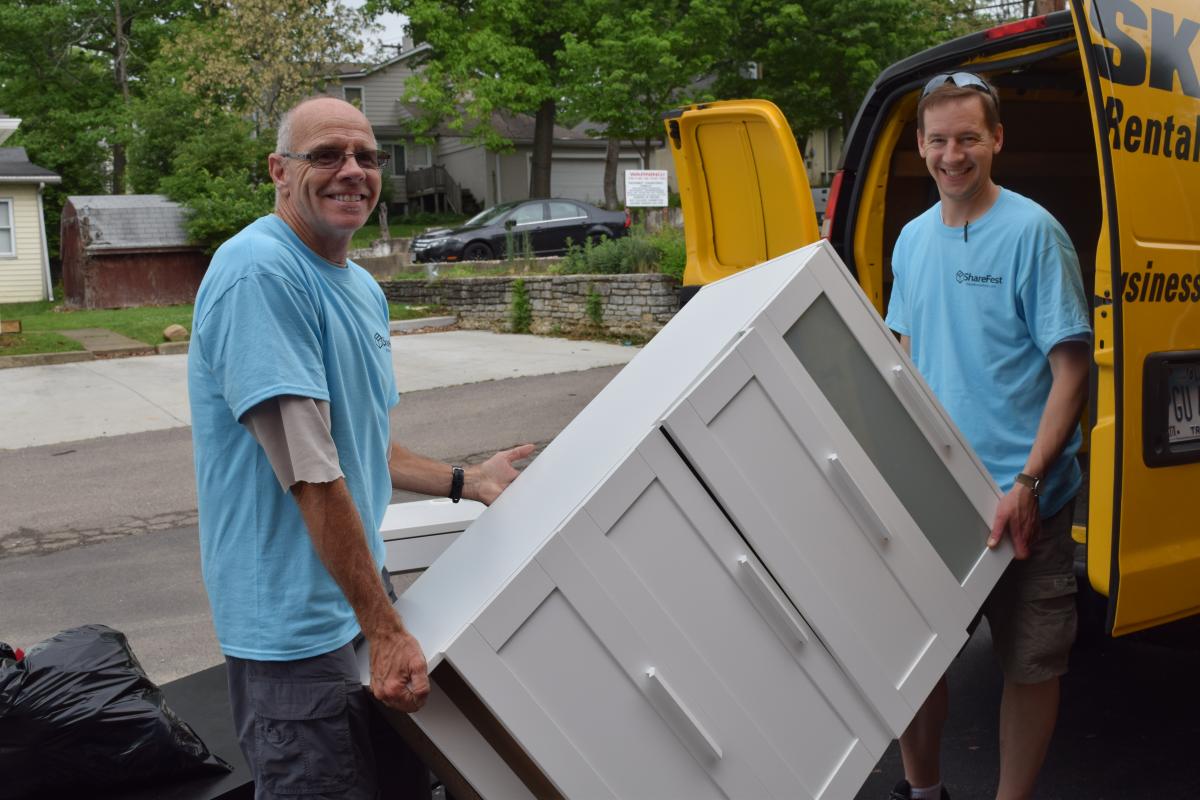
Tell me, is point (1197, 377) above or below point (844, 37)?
below

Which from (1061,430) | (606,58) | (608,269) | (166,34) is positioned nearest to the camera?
(1061,430)

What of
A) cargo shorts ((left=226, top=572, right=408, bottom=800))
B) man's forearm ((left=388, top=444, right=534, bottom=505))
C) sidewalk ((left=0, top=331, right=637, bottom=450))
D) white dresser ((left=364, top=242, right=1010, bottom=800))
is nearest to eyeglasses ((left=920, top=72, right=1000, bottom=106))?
white dresser ((left=364, top=242, right=1010, bottom=800))

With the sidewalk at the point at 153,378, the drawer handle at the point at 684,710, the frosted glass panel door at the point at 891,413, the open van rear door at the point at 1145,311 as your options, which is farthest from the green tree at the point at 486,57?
the drawer handle at the point at 684,710

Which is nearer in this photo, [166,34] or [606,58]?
[606,58]

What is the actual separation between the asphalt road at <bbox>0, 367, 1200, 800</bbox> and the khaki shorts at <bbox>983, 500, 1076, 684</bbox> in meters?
0.61

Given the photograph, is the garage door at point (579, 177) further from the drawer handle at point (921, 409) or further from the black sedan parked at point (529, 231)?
the drawer handle at point (921, 409)

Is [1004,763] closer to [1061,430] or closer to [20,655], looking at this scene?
[1061,430]

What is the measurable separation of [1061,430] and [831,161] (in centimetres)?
4301

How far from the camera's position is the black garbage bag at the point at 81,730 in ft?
8.89

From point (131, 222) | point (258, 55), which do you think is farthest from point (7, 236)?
point (258, 55)

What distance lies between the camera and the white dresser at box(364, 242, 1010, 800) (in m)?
2.12

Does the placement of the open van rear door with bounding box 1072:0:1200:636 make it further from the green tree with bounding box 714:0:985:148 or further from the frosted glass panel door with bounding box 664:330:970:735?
the green tree with bounding box 714:0:985:148

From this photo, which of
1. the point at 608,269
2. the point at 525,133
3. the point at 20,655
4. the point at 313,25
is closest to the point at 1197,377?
the point at 20,655

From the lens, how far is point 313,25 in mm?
27141
